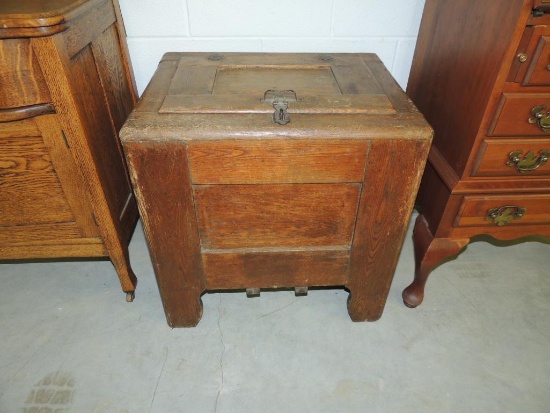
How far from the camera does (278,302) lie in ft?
4.57

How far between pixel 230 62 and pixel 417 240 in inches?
32.6

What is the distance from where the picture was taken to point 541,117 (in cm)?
93

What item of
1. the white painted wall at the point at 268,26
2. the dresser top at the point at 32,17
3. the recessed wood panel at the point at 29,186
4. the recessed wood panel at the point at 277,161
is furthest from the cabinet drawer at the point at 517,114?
the recessed wood panel at the point at 29,186

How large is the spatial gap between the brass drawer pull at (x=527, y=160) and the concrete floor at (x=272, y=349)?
1.91 feet

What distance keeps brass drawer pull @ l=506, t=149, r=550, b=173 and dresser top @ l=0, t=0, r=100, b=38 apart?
3.67ft

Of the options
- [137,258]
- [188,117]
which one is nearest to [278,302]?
[137,258]

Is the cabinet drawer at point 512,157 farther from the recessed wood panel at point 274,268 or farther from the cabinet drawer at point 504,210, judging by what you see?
the recessed wood panel at point 274,268

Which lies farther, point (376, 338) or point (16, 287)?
point (16, 287)

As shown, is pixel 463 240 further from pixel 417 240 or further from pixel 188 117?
pixel 188 117

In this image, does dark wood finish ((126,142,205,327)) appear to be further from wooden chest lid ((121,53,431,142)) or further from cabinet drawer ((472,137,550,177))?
cabinet drawer ((472,137,550,177))

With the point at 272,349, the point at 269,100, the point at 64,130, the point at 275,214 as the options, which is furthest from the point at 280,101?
the point at 272,349

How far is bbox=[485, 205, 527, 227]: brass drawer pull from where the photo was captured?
43.6 inches

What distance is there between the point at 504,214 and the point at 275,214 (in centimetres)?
66

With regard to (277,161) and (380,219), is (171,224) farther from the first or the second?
(380,219)
